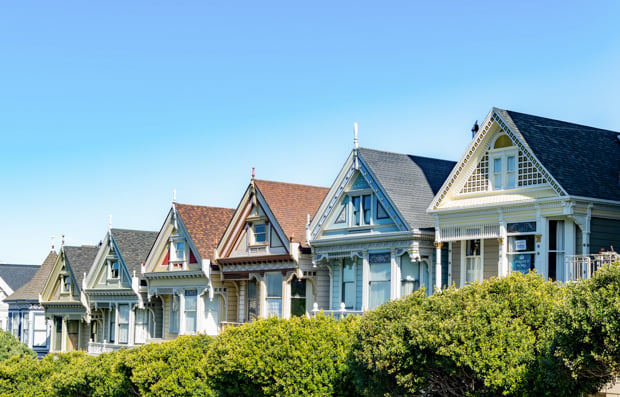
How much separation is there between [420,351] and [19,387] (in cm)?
3121

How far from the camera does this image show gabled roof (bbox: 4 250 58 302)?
6634 centimetres

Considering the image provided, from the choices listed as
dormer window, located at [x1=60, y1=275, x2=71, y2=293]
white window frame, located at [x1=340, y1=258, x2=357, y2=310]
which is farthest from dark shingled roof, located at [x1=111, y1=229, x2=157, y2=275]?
white window frame, located at [x1=340, y1=258, x2=357, y2=310]

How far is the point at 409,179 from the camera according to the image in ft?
127

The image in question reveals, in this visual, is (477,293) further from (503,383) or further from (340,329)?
(340,329)

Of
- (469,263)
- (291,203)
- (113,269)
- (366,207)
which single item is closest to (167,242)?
(113,269)

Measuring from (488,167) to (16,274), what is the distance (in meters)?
51.7

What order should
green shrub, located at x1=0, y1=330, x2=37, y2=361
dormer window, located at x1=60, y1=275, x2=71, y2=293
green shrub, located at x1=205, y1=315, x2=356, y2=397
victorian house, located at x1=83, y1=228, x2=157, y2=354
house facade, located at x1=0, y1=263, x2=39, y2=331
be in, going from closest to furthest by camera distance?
green shrub, located at x1=205, y1=315, x2=356, y2=397, victorian house, located at x1=83, y1=228, x2=157, y2=354, green shrub, located at x1=0, y1=330, x2=37, y2=361, dormer window, located at x1=60, y1=275, x2=71, y2=293, house facade, located at x1=0, y1=263, x2=39, y2=331

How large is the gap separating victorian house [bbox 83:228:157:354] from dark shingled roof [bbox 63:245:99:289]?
228 cm

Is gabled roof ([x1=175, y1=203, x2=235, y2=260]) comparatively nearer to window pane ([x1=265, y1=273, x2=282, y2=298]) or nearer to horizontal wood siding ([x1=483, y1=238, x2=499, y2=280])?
window pane ([x1=265, y1=273, x2=282, y2=298])

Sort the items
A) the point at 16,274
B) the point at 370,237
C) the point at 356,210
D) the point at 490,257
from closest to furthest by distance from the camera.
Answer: the point at 490,257 → the point at 370,237 → the point at 356,210 → the point at 16,274

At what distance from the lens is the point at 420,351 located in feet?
80.5

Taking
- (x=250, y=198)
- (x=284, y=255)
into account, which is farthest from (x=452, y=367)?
(x=250, y=198)

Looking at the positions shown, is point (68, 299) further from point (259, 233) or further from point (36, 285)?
point (259, 233)

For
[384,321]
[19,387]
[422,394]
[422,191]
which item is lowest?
[19,387]
